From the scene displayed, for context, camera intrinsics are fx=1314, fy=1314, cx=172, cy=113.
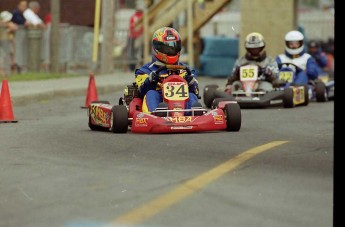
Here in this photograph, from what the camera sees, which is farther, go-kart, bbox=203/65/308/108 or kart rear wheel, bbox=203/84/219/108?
Result: kart rear wheel, bbox=203/84/219/108

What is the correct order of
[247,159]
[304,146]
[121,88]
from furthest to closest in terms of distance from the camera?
[121,88] < [304,146] < [247,159]

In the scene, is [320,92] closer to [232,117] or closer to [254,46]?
[254,46]

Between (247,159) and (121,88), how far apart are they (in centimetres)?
Answer: 1625

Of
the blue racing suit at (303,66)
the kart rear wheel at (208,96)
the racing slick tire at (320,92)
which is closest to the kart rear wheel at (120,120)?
the kart rear wheel at (208,96)

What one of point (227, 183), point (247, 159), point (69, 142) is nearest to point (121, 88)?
point (69, 142)

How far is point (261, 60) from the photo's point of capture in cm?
2147

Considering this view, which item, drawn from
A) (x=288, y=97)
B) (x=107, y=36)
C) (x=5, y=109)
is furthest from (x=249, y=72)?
(x=107, y=36)

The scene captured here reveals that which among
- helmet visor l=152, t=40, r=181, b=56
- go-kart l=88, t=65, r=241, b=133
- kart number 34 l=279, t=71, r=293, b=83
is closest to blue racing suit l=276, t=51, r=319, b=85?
kart number 34 l=279, t=71, r=293, b=83

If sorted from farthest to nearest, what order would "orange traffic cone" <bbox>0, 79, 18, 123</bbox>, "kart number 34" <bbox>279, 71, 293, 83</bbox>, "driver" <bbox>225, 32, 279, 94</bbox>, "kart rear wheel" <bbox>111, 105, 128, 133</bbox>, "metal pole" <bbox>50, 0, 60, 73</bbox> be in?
"metal pole" <bbox>50, 0, 60, 73</bbox> < "kart number 34" <bbox>279, 71, 293, 83</bbox> < "driver" <bbox>225, 32, 279, 94</bbox> < "orange traffic cone" <bbox>0, 79, 18, 123</bbox> < "kart rear wheel" <bbox>111, 105, 128, 133</bbox>

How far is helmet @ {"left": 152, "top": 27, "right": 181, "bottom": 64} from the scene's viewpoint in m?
15.6

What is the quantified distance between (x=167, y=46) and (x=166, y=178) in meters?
5.52

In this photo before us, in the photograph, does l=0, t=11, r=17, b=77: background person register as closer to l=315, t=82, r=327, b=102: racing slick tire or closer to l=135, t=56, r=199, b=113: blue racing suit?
l=315, t=82, r=327, b=102: racing slick tire

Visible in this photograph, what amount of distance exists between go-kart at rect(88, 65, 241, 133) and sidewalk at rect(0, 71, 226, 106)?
6.45 m

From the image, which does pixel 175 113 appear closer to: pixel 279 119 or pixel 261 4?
pixel 279 119
